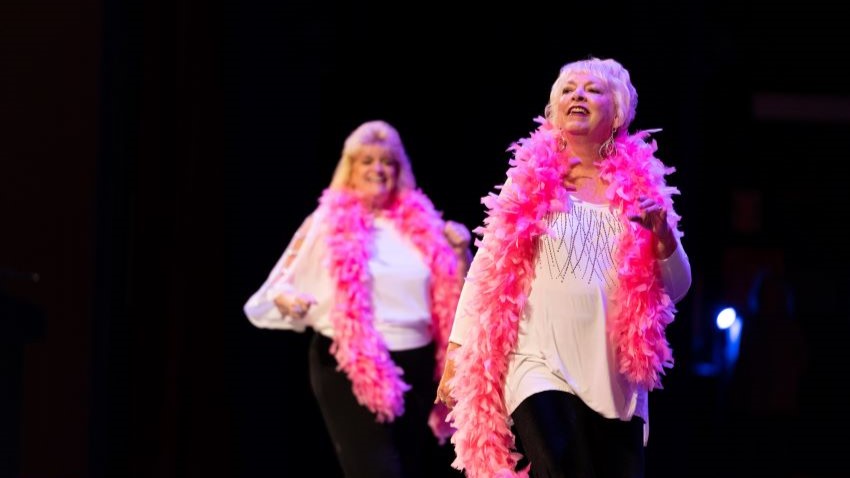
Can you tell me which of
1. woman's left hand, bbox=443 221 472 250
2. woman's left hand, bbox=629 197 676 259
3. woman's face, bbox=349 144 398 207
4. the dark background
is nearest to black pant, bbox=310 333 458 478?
woman's left hand, bbox=443 221 472 250

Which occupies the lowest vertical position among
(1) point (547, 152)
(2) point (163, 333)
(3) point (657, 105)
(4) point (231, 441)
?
(4) point (231, 441)

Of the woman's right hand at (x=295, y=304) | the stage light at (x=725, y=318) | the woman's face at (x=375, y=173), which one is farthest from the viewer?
the stage light at (x=725, y=318)

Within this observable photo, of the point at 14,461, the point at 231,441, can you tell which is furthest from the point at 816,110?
the point at 14,461

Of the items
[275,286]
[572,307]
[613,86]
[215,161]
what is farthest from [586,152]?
A: [215,161]

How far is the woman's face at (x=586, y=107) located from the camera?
2.79 meters

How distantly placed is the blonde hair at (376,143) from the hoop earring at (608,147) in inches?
61.4

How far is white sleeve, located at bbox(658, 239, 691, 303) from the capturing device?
271cm

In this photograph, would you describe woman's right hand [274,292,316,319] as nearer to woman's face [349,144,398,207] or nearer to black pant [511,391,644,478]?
woman's face [349,144,398,207]

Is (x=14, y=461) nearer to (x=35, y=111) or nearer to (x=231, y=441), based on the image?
(x=231, y=441)

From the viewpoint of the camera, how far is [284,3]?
495 cm

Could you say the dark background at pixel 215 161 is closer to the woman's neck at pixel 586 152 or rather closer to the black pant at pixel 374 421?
the black pant at pixel 374 421

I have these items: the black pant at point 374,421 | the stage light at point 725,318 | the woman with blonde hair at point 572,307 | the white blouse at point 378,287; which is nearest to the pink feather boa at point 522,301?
the woman with blonde hair at point 572,307

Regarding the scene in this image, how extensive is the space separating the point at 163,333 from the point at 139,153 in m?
0.83

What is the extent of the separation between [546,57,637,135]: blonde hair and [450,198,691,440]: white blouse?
0.26m
